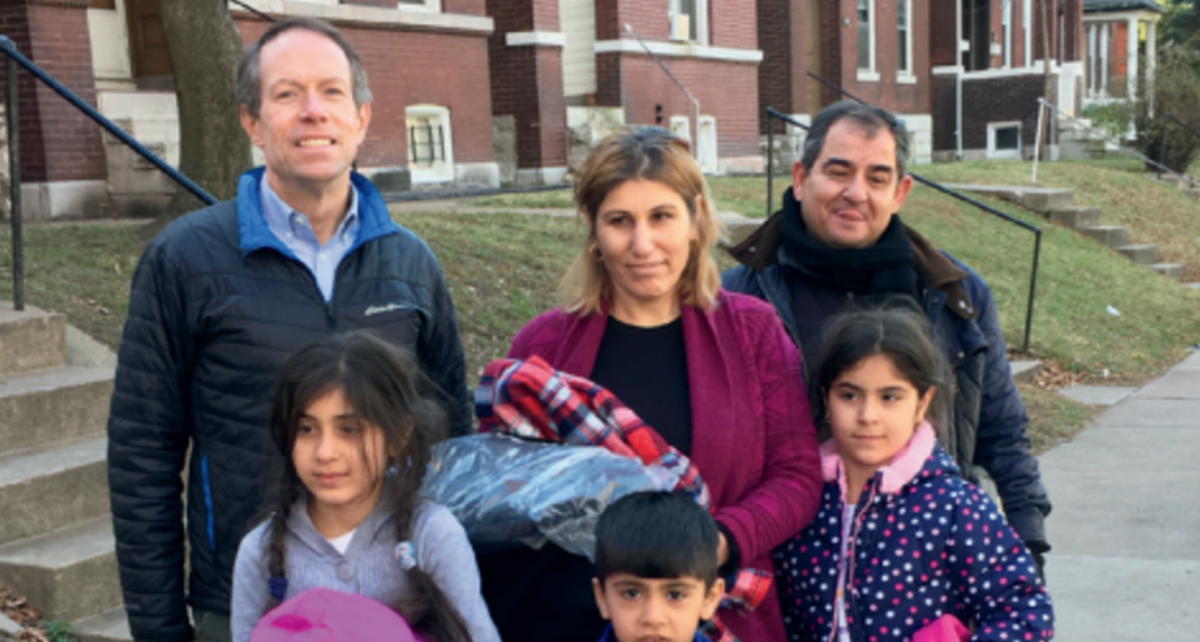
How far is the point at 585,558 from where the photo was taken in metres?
2.40

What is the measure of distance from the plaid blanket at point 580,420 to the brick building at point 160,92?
892 cm

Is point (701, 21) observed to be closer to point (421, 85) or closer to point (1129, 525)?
point (421, 85)

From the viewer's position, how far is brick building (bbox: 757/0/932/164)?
74.4 feet

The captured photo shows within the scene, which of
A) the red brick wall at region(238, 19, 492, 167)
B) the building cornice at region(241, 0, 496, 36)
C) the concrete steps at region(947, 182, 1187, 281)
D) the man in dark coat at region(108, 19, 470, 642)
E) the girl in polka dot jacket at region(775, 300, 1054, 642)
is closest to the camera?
the girl in polka dot jacket at region(775, 300, 1054, 642)

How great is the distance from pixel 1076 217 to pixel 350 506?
15.5 m

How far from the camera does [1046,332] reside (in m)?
11.0

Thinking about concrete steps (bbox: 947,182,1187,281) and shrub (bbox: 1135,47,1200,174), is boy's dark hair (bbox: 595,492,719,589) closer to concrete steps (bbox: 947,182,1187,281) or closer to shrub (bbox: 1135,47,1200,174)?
concrete steps (bbox: 947,182,1187,281)

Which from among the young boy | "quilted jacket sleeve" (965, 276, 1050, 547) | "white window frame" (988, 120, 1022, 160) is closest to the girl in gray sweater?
the young boy

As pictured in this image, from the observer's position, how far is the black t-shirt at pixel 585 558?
2418mm

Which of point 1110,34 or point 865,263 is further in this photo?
point 1110,34

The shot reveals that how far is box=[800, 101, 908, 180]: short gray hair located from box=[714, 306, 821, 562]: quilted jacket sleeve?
57 cm

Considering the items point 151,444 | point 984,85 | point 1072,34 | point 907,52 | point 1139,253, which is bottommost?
point 1139,253

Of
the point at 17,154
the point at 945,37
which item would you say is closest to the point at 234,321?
the point at 17,154

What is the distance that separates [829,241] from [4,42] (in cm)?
466
